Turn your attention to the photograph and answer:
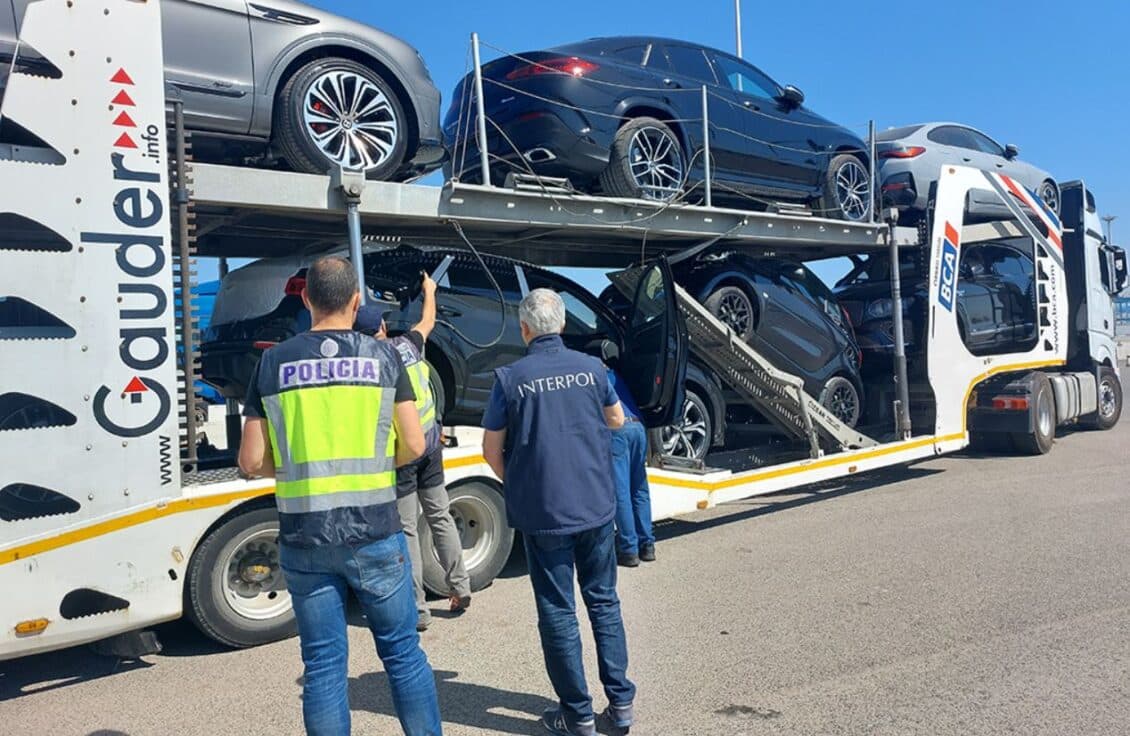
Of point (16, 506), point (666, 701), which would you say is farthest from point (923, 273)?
point (16, 506)

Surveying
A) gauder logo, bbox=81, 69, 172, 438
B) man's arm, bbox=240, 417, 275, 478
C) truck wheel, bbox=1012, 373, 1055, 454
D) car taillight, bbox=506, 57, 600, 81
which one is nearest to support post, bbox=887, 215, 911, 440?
truck wheel, bbox=1012, 373, 1055, 454

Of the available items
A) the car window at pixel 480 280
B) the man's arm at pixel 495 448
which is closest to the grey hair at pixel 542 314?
the man's arm at pixel 495 448

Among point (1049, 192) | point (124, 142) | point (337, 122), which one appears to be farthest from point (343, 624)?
point (1049, 192)

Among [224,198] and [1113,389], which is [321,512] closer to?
[224,198]

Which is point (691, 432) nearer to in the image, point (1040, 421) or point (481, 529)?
point (481, 529)

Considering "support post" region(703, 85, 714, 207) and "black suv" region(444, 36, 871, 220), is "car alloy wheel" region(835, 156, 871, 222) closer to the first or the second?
"black suv" region(444, 36, 871, 220)

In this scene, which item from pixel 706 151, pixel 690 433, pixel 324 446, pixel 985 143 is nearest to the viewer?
pixel 324 446

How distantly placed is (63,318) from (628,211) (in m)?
3.65

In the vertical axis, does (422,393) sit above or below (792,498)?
above

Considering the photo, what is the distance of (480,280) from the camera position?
19.1 feet

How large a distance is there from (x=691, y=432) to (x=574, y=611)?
3.95 metres

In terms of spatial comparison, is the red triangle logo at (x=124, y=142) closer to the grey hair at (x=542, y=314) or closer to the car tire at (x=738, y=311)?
the grey hair at (x=542, y=314)

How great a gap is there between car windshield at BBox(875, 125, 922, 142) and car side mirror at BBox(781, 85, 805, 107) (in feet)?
8.53

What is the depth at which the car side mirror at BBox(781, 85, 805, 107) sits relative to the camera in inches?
313
